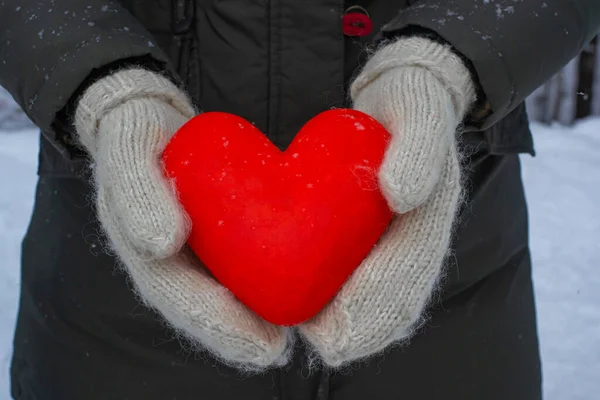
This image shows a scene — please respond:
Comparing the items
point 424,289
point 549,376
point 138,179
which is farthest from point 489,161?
point 549,376

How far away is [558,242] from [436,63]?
2.18 metres

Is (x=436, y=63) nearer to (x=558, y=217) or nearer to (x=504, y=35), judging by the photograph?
(x=504, y=35)

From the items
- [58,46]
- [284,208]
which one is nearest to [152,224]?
[284,208]

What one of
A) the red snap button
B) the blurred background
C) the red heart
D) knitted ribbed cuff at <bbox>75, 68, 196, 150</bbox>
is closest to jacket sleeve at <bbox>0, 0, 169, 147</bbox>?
knitted ribbed cuff at <bbox>75, 68, 196, 150</bbox>

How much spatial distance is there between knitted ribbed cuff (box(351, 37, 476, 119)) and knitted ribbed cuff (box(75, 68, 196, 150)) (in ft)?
1.03

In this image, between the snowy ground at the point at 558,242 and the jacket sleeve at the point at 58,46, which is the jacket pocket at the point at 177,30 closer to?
the jacket sleeve at the point at 58,46

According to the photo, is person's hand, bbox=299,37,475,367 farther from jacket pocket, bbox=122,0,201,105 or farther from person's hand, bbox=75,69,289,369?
jacket pocket, bbox=122,0,201,105

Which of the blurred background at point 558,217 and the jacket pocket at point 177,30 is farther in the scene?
the blurred background at point 558,217

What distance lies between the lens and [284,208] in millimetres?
884

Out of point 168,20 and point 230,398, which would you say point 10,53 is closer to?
point 168,20

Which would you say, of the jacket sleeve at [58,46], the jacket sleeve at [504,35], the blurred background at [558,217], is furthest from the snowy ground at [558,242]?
the jacket sleeve at [504,35]

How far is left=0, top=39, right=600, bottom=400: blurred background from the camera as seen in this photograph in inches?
92.8

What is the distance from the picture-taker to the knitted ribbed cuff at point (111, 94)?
0.95 metres

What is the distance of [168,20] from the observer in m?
1.11
